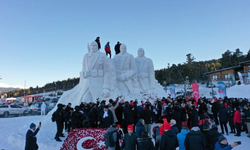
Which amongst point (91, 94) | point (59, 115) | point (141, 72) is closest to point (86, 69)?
point (91, 94)

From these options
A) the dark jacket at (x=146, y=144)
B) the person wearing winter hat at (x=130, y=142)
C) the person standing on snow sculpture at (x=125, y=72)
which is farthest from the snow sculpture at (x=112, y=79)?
the dark jacket at (x=146, y=144)

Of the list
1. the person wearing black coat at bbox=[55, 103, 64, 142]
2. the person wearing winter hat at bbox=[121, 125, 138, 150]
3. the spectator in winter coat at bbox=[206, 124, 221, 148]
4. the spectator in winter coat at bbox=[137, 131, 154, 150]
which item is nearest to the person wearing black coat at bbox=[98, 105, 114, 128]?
the person wearing black coat at bbox=[55, 103, 64, 142]

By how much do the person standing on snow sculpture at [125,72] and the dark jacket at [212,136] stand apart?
42.9 feet

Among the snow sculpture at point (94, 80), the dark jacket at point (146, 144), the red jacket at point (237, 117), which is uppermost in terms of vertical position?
the snow sculpture at point (94, 80)

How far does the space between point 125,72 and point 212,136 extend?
14069 mm

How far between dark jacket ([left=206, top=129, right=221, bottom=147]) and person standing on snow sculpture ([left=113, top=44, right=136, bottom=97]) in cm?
1307

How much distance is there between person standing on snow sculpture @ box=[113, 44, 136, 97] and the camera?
18.8m

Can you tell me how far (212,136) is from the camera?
17.6ft

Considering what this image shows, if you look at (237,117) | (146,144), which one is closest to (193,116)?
(237,117)

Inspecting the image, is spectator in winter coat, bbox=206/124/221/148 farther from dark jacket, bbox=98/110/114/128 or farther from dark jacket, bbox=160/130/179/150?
dark jacket, bbox=98/110/114/128

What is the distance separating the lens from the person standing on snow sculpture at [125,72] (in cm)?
1877

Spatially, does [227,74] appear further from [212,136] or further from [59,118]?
[212,136]

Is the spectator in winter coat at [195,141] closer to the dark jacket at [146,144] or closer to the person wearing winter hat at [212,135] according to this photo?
the person wearing winter hat at [212,135]

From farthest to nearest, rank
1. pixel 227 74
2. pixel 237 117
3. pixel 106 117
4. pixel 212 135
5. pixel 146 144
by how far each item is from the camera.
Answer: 1. pixel 227 74
2. pixel 237 117
3. pixel 106 117
4. pixel 212 135
5. pixel 146 144
